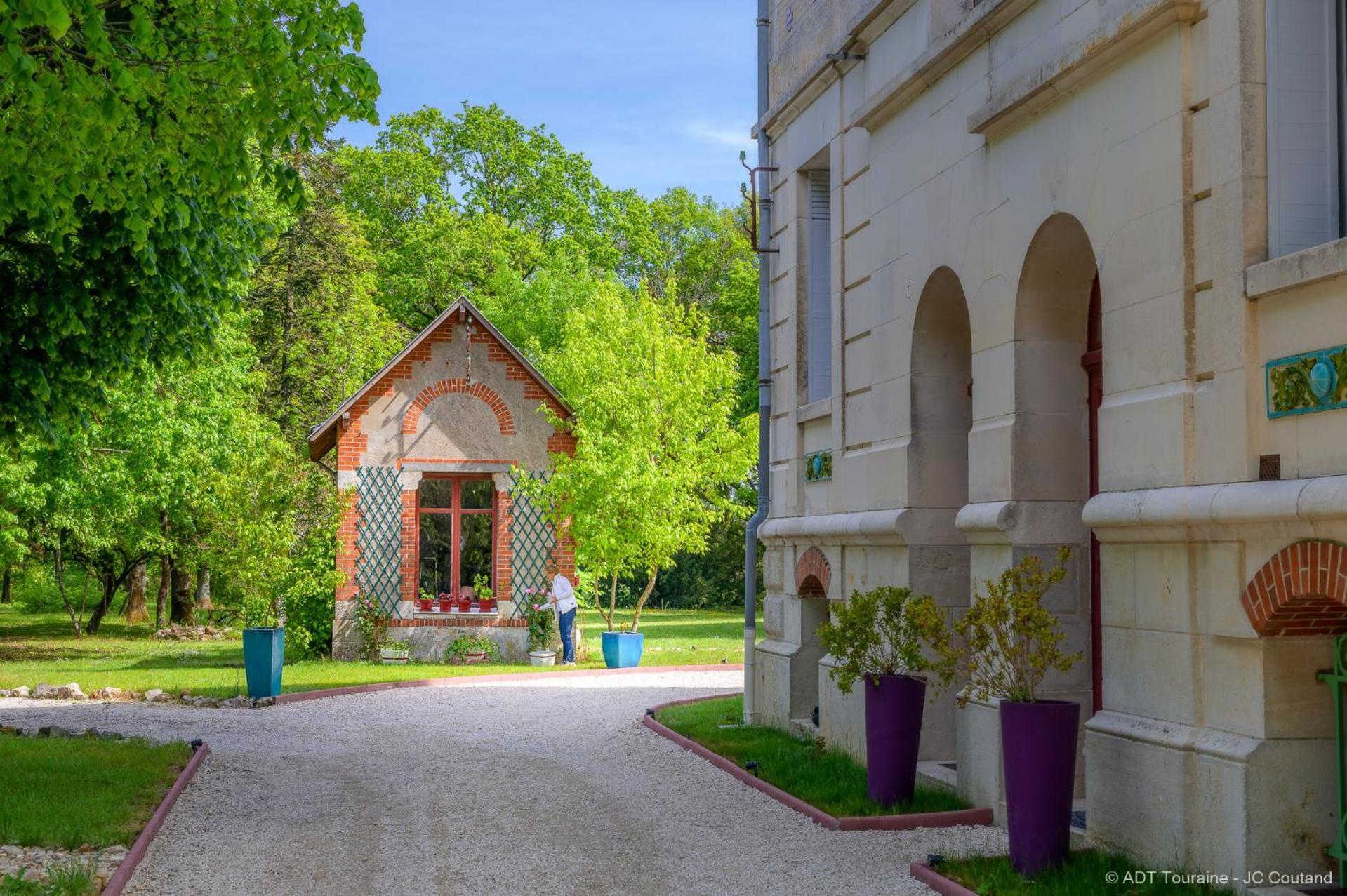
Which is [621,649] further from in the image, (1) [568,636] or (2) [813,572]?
(2) [813,572]

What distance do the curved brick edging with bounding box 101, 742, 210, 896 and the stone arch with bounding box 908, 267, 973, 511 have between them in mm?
5871

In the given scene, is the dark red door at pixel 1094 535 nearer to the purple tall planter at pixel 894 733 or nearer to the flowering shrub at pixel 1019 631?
the flowering shrub at pixel 1019 631

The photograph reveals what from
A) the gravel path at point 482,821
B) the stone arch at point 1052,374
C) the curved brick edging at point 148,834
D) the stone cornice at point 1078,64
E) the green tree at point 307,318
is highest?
the green tree at point 307,318

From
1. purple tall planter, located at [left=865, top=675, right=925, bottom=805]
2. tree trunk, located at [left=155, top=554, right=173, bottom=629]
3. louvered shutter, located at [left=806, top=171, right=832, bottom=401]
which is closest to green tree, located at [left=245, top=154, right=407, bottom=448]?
tree trunk, located at [left=155, top=554, right=173, bottom=629]

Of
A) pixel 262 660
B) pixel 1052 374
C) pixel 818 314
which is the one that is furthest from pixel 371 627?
pixel 1052 374

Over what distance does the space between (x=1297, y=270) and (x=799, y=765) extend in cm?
Result: 638

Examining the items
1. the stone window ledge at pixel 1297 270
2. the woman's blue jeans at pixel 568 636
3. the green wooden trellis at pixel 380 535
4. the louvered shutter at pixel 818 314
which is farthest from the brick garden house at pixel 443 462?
the stone window ledge at pixel 1297 270

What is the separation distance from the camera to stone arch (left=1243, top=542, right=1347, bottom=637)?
589cm

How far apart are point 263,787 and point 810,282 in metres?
6.87

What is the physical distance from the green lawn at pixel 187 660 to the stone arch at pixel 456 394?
14.5 feet

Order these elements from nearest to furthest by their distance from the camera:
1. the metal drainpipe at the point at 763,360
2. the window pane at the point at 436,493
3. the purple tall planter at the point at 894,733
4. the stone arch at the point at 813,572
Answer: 1. the purple tall planter at the point at 894,733
2. the stone arch at the point at 813,572
3. the metal drainpipe at the point at 763,360
4. the window pane at the point at 436,493

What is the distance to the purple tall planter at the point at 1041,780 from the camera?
7.26 m

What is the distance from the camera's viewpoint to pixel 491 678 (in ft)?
72.1

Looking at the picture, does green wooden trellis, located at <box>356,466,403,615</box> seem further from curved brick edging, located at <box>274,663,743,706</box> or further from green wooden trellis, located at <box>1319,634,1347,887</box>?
green wooden trellis, located at <box>1319,634,1347,887</box>
